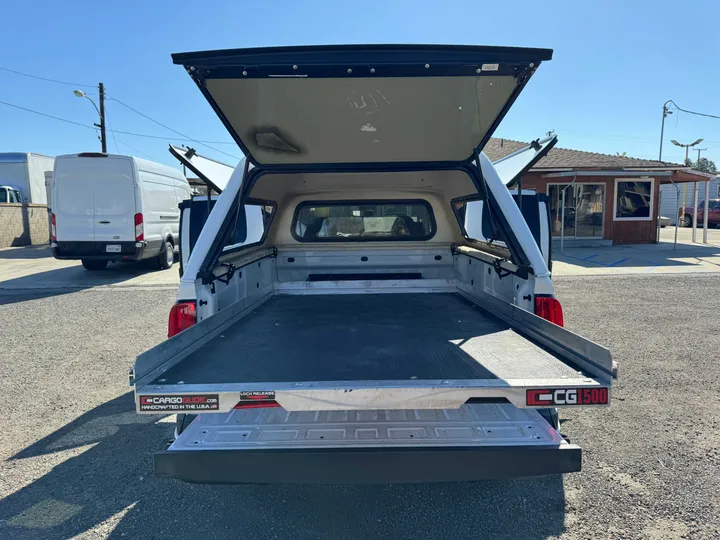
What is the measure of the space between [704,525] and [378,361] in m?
1.85

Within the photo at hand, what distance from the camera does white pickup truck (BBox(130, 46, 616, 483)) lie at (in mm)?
2021

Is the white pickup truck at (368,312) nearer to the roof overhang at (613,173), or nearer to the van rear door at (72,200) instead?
the van rear door at (72,200)

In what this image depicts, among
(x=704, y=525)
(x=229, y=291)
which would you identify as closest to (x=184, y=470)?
(x=229, y=291)

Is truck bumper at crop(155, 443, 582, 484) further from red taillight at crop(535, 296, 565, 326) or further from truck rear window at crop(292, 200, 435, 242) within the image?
truck rear window at crop(292, 200, 435, 242)

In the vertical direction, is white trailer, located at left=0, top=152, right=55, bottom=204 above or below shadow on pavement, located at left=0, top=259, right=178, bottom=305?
above

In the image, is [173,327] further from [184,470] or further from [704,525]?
[704,525]

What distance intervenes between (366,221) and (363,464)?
10.6ft

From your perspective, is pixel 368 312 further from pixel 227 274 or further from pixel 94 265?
pixel 94 265

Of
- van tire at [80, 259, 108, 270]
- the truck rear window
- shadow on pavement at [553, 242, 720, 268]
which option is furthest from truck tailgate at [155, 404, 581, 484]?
van tire at [80, 259, 108, 270]

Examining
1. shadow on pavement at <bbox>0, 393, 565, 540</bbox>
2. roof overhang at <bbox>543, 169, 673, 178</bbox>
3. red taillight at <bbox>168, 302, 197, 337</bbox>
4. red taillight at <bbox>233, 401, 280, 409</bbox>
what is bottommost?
shadow on pavement at <bbox>0, 393, 565, 540</bbox>

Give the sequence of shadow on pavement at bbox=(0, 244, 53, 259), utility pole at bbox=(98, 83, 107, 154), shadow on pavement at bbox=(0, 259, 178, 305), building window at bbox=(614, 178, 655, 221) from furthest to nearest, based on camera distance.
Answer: utility pole at bbox=(98, 83, 107, 154) < building window at bbox=(614, 178, 655, 221) < shadow on pavement at bbox=(0, 244, 53, 259) < shadow on pavement at bbox=(0, 259, 178, 305)

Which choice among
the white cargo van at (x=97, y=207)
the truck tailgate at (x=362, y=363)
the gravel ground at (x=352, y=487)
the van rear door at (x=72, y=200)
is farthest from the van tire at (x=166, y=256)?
the truck tailgate at (x=362, y=363)

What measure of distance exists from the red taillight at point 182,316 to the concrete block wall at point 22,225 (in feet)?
61.4

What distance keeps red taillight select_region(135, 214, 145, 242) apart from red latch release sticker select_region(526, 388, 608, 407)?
33.7 feet
